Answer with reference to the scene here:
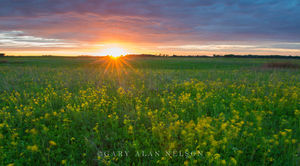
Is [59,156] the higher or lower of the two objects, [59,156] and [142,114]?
the lower

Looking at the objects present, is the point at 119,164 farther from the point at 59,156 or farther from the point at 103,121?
the point at 103,121

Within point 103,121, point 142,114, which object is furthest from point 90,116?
point 142,114

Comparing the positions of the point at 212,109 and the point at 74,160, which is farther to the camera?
the point at 212,109

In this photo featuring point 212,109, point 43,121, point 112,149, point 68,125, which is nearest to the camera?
point 112,149

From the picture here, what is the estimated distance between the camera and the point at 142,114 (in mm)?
4691

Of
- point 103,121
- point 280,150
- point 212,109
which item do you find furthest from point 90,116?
point 280,150

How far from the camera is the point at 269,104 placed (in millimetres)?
5551

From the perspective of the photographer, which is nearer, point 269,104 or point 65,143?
point 65,143

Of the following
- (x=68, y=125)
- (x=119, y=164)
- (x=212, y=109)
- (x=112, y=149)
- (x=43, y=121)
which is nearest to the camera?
(x=119, y=164)

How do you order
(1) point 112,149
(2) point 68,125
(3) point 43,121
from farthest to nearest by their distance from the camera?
(3) point 43,121 → (2) point 68,125 → (1) point 112,149

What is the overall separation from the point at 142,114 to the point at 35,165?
2546 millimetres

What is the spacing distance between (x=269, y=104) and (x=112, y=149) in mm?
5160

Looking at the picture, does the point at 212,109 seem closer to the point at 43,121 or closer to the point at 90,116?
the point at 90,116

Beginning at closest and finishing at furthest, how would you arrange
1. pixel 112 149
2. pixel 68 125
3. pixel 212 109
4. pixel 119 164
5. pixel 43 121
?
pixel 119 164
pixel 112 149
pixel 68 125
pixel 43 121
pixel 212 109
